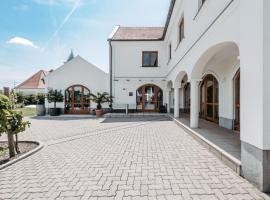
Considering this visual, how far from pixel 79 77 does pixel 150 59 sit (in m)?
6.27

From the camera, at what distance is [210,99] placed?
10.4 m

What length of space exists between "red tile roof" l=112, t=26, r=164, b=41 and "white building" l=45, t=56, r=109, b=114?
3.43m

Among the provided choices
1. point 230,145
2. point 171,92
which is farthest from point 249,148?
point 171,92

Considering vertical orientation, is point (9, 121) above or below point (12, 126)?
above

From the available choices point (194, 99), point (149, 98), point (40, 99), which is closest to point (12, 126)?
point (194, 99)

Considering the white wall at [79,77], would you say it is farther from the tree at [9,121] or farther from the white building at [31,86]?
the white building at [31,86]

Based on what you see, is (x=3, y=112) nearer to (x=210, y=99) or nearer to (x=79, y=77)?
(x=210, y=99)

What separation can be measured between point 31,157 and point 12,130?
2.83ft

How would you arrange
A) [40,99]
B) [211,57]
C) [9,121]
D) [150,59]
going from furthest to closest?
[150,59], [40,99], [211,57], [9,121]

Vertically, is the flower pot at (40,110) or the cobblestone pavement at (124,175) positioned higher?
the flower pot at (40,110)

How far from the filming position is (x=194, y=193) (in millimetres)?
3010

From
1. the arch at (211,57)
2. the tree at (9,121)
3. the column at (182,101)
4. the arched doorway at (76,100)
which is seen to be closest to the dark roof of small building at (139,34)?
the column at (182,101)

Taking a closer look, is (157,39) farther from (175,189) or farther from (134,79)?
(175,189)

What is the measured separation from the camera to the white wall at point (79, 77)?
1622 centimetres
